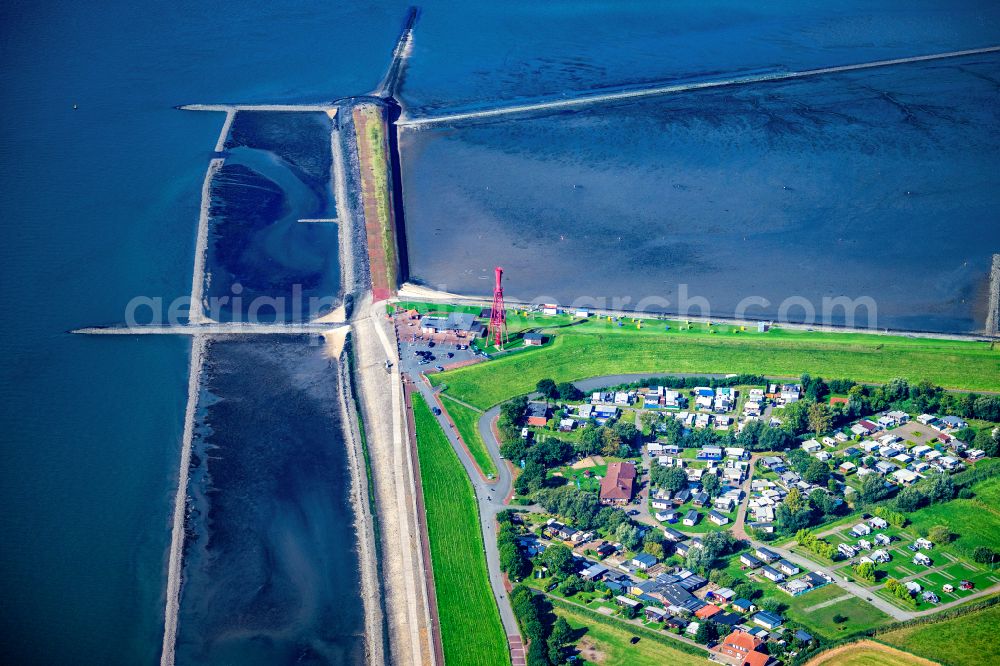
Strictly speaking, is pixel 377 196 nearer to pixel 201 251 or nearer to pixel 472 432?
pixel 201 251

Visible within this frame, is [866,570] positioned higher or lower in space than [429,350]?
lower

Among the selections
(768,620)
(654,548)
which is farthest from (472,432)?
(768,620)

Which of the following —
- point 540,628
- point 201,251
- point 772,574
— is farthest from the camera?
point 201,251

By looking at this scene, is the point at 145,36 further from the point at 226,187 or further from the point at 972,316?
the point at 972,316

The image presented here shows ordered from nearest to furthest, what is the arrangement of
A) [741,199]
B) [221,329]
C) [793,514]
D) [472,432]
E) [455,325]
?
[793,514] < [472,432] < [455,325] < [221,329] < [741,199]

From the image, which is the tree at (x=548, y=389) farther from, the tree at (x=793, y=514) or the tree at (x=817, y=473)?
the tree at (x=793, y=514)

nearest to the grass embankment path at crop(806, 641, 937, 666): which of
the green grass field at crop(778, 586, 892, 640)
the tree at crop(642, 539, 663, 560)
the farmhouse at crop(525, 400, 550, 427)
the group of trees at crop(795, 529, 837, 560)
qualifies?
the green grass field at crop(778, 586, 892, 640)

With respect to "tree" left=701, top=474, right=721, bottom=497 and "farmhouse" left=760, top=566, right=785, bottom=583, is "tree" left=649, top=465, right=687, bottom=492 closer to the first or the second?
"tree" left=701, top=474, right=721, bottom=497
